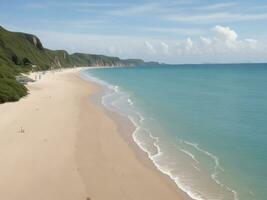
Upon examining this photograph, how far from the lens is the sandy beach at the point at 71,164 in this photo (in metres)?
15.9

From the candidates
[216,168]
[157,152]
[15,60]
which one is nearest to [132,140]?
[157,152]

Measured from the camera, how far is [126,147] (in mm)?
23766

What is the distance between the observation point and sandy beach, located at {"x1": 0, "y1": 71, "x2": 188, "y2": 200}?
15.9 meters

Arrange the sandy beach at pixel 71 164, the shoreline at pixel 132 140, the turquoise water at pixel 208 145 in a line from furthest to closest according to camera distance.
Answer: the shoreline at pixel 132 140
the turquoise water at pixel 208 145
the sandy beach at pixel 71 164

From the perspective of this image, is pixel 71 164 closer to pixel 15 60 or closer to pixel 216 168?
pixel 216 168

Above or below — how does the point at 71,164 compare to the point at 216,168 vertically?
above

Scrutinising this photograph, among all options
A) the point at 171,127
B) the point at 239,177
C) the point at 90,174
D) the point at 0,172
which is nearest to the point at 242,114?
the point at 171,127

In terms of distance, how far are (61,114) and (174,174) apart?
60.0 feet

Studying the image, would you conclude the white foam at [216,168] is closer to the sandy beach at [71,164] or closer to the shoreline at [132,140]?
the shoreline at [132,140]

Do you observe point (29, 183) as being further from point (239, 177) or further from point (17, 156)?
point (239, 177)

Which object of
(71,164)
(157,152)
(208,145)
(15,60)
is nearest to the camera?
(71,164)

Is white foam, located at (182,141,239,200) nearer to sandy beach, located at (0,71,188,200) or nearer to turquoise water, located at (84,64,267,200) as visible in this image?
turquoise water, located at (84,64,267,200)

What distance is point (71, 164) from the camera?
64.3 feet

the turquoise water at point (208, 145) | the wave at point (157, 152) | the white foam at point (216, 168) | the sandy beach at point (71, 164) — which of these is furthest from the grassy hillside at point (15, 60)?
the white foam at point (216, 168)
